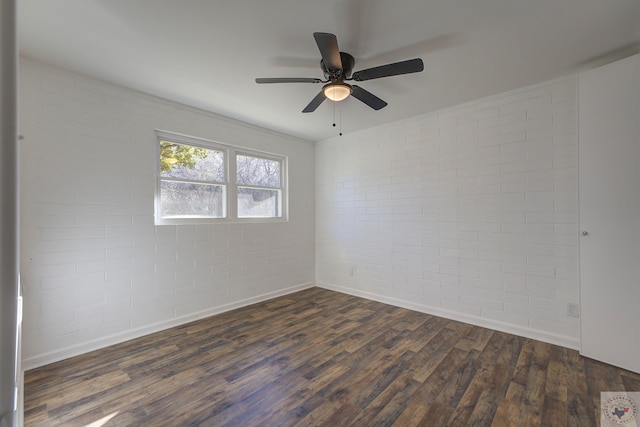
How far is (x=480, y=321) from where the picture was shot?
10.5ft

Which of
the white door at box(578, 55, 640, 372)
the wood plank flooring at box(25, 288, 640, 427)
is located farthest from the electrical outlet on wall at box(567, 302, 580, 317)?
the wood plank flooring at box(25, 288, 640, 427)

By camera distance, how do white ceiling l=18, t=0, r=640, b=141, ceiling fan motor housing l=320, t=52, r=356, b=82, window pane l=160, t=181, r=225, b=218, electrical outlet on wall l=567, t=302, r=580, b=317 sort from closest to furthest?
white ceiling l=18, t=0, r=640, b=141 < ceiling fan motor housing l=320, t=52, r=356, b=82 < electrical outlet on wall l=567, t=302, r=580, b=317 < window pane l=160, t=181, r=225, b=218

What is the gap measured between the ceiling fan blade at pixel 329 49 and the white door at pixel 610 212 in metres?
2.35

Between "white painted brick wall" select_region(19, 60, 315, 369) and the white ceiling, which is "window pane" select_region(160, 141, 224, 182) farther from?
the white ceiling

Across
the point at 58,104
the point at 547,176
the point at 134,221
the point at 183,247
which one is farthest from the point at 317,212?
the point at 58,104

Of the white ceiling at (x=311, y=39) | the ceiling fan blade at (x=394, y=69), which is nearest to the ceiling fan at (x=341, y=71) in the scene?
the ceiling fan blade at (x=394, y=69)

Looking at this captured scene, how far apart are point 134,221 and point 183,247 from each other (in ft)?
1.98

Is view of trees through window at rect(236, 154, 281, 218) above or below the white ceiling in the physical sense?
below

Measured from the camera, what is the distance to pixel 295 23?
6.37 ft

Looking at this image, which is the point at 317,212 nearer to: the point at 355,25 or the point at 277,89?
the point at 277,89

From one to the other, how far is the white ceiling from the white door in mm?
313

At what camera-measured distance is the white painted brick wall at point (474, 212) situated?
2752 millimetres

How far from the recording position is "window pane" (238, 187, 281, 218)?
4.05 m

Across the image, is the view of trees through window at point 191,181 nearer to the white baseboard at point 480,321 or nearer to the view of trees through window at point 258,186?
the view of trees through window at point 258,186
